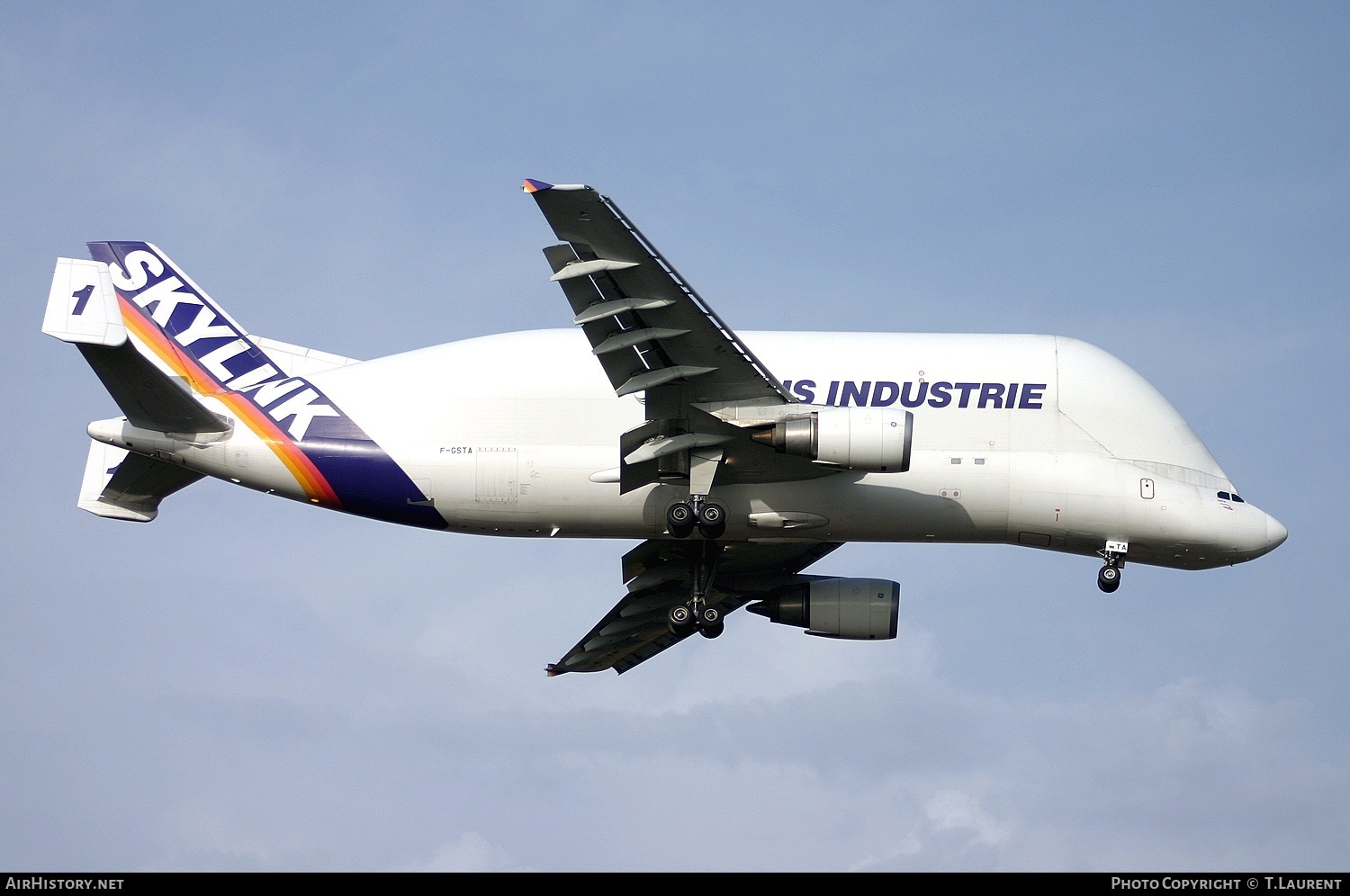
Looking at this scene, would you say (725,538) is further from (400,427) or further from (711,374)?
(400,427)

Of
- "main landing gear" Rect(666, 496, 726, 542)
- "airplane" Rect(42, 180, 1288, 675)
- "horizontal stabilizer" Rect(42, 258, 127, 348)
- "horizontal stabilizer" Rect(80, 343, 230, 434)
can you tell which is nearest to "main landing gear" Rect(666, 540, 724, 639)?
"airplane" Rect(42, 180, 1288, 675)

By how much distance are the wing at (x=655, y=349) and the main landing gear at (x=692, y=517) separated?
77cm

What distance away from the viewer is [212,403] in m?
37.5

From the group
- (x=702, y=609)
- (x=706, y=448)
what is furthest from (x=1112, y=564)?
(x=706, y=448)

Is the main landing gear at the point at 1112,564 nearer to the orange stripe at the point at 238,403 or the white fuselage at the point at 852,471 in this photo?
the white fuselage at the point at 852,471

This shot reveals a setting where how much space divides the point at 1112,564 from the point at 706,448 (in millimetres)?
10183

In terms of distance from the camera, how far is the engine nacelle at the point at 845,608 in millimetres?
40812

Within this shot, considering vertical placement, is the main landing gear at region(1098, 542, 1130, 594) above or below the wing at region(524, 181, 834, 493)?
below

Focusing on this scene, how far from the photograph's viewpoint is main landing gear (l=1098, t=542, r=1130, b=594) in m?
36.9

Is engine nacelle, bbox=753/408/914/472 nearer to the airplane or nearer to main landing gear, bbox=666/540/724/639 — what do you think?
the airplane

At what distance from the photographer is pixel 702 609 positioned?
38.1 m

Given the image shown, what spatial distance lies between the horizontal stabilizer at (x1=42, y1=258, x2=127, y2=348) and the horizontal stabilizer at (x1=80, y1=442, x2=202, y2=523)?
4958 millimetres

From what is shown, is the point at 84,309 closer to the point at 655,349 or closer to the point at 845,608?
the point at 655,349
